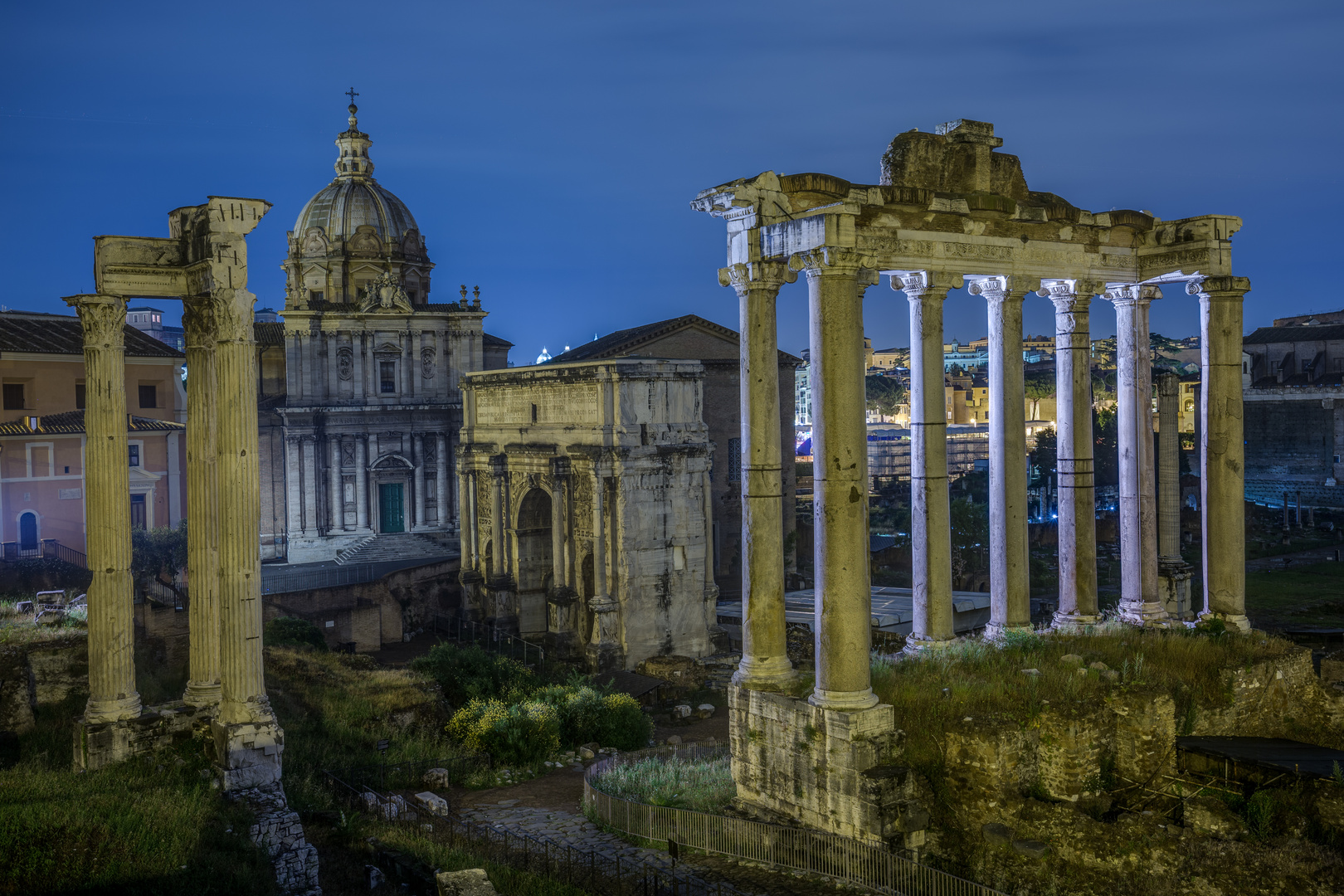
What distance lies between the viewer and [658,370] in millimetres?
31984

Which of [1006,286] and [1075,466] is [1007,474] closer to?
[1075,466]

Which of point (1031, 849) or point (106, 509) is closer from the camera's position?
point (1031, 849)

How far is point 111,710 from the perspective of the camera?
14.4 metres

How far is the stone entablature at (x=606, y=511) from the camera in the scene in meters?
31.5

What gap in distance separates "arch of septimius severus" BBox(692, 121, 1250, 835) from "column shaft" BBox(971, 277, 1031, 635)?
28mm

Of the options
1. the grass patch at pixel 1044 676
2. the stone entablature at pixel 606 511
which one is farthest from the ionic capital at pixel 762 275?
the stone entablature at pixel 606 511

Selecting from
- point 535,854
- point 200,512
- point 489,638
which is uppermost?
point 200,512

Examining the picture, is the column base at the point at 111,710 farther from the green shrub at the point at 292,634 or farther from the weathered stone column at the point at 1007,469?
the green shrub at the point at 292,634

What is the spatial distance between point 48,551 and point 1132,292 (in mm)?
28724

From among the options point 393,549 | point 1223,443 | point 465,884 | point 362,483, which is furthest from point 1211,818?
point 362,483

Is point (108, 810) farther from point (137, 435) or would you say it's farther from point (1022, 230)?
point (137, 435)

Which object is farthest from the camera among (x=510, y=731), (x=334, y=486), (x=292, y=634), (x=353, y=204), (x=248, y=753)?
(x=353, y=204)

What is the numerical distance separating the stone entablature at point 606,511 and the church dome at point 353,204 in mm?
14540

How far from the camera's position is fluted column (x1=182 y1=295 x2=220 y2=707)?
15125 mm
